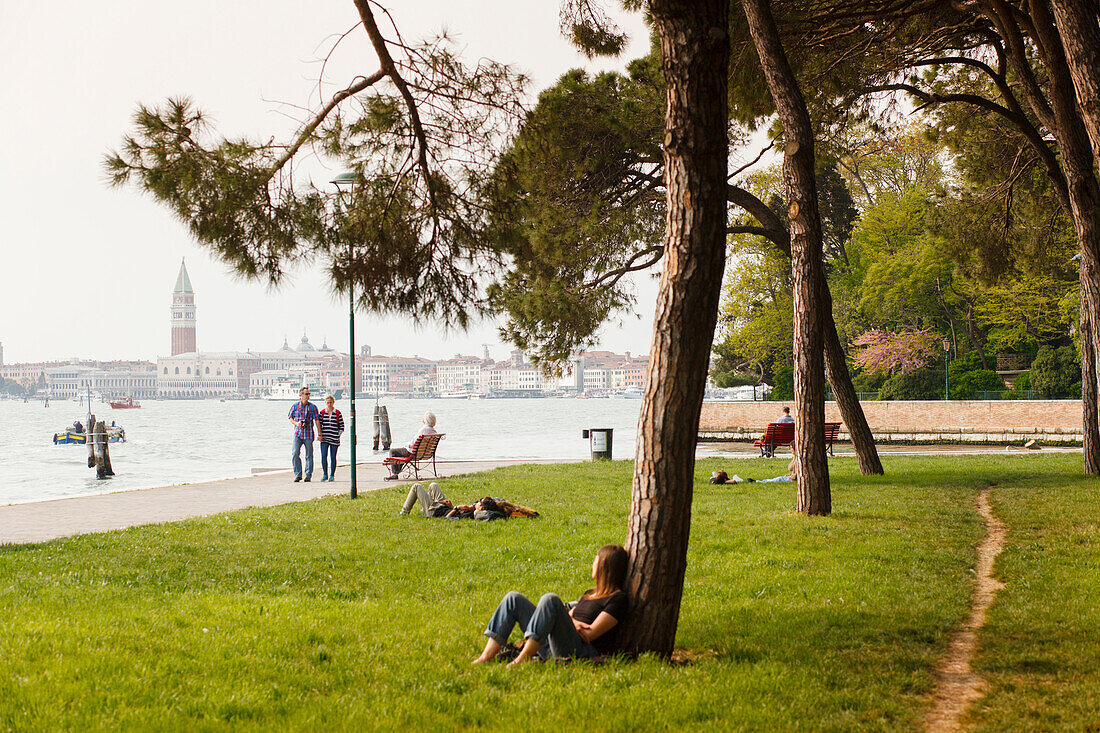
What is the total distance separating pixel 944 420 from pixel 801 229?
29236 mm

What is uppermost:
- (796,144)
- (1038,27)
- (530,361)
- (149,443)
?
(1038,27)

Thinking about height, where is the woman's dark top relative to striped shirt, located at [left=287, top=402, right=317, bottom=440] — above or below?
below

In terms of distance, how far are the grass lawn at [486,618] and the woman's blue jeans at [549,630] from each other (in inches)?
8.3

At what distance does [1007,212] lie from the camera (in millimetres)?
19375

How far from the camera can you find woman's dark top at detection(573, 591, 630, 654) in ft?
18.9

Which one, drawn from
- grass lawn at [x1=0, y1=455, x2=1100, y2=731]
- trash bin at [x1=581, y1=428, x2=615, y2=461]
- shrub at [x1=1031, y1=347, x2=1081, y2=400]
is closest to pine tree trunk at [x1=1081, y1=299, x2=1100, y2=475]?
grass lawn at [x1=0, y1=455, x2=1100, y2=731]

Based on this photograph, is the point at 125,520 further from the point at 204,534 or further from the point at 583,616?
the point at 583,616

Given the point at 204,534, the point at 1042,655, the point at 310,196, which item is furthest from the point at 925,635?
the point at 204,534

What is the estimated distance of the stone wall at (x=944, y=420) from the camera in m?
35.2

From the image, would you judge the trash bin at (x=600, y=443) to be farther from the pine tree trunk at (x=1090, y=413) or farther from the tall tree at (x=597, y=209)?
the pine tree trunk at (x=1090, y=413)

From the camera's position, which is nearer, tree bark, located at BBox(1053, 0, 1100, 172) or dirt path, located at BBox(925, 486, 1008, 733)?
dirt path, located at BBox(925, 486, 1008, 733)

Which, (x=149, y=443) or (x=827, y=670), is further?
(x=149, y=443)

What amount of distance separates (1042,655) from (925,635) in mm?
723

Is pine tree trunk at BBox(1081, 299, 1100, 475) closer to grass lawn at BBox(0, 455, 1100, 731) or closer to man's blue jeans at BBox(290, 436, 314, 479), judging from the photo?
grass lawn at BBox(0, 455, 1100, 731)
